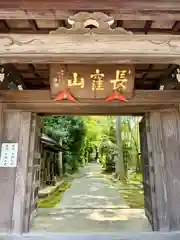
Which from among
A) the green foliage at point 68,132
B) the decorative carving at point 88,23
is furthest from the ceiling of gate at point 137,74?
the green foliage at point 68,132

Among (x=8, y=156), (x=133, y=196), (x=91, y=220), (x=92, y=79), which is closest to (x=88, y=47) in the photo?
(x=92, y=79)

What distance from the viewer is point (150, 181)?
4.39 meters

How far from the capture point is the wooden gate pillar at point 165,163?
4055mm

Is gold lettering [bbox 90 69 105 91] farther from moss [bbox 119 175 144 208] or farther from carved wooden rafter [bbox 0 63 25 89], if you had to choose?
moss [bbox 119 175 144 208]

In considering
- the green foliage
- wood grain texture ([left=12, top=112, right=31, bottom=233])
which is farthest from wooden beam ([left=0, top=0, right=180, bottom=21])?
the green foliage

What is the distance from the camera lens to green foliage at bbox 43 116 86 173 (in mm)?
12717

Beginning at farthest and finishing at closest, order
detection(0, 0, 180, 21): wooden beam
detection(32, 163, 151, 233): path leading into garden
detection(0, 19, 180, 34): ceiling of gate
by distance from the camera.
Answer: detection(32, 163, 151, 233): path leading into garden, detection(0, 19, 180, 34): ceiling of gate, detection(0, 0, 180, 21): wooden beam

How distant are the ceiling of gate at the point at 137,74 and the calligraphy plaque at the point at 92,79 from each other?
0.41m

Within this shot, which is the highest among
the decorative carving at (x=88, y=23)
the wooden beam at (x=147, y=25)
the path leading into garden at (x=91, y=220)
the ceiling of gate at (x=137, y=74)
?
the wooden beam at (x=147, y=25)

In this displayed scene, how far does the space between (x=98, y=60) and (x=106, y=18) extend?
18.0 inches

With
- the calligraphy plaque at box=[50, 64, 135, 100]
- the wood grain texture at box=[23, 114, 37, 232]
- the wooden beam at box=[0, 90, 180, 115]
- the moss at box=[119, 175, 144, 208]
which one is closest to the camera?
the calligraphy plaque at box=[50, 64, 135, 100]

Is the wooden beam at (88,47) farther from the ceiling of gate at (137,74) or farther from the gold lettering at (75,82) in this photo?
the ceiling of gate at (137,74)

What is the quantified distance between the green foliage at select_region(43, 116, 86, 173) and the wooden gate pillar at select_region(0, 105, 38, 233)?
6.98 metres

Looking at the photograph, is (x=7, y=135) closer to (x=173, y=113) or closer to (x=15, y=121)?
(x=15, y=121)
